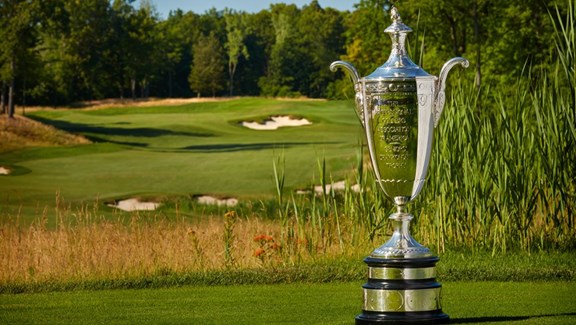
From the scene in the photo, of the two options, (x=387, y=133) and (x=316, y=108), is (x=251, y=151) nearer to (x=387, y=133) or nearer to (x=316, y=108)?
(x=316, y=108)

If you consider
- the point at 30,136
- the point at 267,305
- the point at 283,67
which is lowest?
the point at 30,136

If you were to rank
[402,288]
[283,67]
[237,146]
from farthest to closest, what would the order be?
[283,67] < [237,146] < [402,288]

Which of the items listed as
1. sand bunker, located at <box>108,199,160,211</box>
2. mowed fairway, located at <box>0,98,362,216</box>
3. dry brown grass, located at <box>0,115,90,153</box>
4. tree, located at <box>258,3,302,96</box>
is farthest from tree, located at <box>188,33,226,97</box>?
sand bunker, located at <box>108,199,160,211</box>

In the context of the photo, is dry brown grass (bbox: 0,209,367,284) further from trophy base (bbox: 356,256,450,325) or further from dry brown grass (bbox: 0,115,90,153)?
dry brown grass (bbox: 0,115,90,153)

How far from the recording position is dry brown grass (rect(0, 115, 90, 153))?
35.1 m

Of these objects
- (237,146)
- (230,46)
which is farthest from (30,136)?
(230,46)

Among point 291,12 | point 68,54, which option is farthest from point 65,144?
point 291,12

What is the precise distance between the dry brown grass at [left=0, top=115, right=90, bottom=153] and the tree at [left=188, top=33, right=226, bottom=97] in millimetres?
32330

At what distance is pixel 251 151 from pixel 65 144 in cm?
676

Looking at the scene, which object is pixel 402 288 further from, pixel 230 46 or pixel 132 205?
pixel 230 46

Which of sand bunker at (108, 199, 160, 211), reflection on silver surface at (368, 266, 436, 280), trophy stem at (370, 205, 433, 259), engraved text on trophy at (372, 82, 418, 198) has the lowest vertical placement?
sand bunker at (108, 199, 160, 211)

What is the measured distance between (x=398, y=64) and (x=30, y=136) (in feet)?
103

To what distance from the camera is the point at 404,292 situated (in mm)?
6254

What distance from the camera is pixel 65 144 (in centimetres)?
3606
